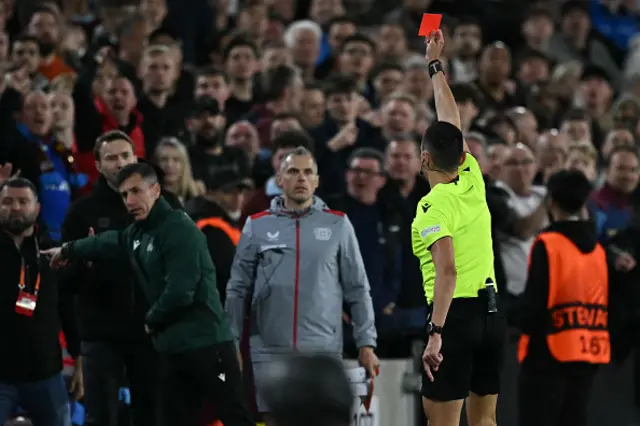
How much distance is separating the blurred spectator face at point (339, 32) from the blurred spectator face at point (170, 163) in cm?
484

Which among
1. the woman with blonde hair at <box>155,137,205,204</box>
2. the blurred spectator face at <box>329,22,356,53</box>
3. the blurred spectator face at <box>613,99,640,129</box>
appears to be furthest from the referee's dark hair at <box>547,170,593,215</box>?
the blurred spectator face at <box>329,22,356,53</box>

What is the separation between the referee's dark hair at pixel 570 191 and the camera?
366 inches

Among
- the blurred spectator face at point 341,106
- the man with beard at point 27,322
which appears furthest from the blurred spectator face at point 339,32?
the man with beard at point 27,322

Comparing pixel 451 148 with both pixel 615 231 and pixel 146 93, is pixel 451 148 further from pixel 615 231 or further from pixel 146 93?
pixel 146 93

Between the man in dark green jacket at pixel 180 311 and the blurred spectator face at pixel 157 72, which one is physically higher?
the blurred spectator face at pixel 157 72

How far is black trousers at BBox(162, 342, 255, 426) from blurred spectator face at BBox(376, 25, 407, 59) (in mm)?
7129

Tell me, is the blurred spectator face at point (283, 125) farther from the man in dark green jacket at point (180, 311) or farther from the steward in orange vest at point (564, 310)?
the man in dark green jacket at point (180, 311)

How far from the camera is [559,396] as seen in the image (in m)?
9.32

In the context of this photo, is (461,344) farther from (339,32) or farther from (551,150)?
(339,32)

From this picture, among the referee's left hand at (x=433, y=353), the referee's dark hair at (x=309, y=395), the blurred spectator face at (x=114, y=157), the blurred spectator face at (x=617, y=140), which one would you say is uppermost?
the blurred spectator face at (x=617, y=140)

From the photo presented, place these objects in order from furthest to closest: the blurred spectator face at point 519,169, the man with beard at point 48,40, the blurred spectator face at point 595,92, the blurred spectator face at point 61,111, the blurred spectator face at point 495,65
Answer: the blurred spectator face at point 595,92
the blurred spectator face at point 495,65
the man with beard at point 48,40
the blurred spectator face at point 519,169
the blurred spectator face at point 61,111

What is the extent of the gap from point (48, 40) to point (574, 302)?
19.4ft

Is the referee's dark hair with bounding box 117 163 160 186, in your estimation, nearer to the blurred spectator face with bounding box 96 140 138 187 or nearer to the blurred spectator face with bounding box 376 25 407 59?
the blurred spectator face with bounding box 96 140 138 187

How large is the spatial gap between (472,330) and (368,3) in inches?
413
